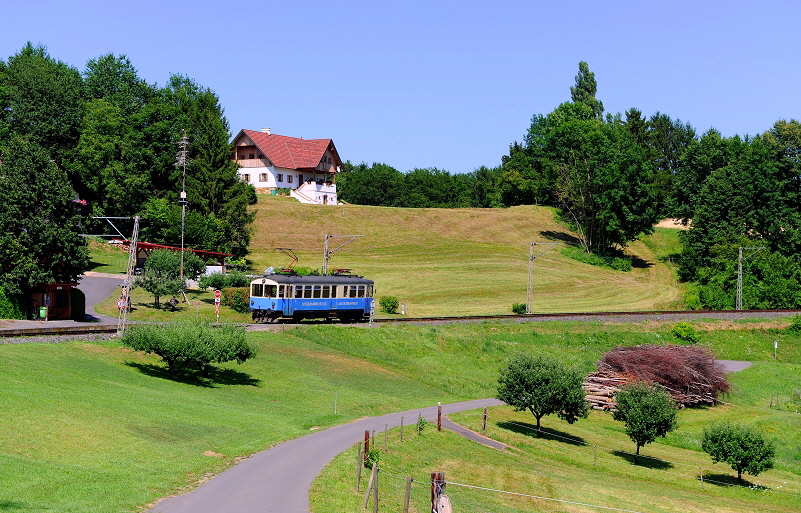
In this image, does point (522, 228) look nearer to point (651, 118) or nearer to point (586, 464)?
point (651, 118)

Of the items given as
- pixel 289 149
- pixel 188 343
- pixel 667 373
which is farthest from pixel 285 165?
pixel 188 343

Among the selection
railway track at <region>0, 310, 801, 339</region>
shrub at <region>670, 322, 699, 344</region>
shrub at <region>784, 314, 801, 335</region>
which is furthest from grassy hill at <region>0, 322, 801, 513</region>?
shrub at <region>784, 314, 801, 335</region>

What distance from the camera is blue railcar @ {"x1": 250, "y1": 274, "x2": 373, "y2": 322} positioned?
62344mm

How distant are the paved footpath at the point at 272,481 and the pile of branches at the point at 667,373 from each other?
25.2m

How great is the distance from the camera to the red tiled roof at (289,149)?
137m

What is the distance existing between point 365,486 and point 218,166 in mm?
A: 78228

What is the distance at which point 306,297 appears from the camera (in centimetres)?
6325

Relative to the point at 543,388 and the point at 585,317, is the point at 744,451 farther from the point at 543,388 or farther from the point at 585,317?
the point at 585,317

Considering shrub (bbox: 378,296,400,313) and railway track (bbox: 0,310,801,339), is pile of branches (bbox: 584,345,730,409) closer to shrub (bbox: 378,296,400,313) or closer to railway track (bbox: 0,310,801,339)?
railway track (bbox: 0,310,801,339)

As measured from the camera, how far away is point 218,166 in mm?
98812

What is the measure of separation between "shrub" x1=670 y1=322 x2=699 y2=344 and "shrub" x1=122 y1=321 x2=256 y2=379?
4656 cm

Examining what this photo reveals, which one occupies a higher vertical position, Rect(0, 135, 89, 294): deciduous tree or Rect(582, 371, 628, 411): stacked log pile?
Rect(0, 135, 89, 294): deciduous tree

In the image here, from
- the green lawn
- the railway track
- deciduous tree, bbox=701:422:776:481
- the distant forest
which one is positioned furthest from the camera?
the distant forest

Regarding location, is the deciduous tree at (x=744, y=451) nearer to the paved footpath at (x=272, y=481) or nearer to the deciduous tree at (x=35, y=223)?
the paved footpath at (x=272, y=481)
